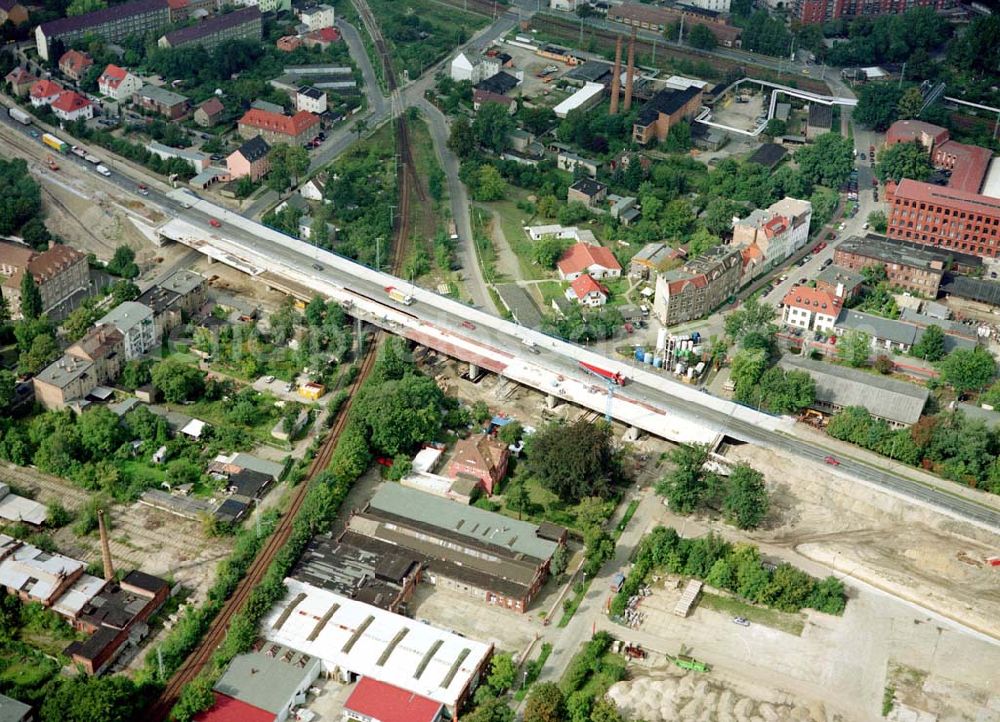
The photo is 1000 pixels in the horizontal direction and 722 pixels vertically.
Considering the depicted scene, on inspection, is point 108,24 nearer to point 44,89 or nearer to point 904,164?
point 44,89

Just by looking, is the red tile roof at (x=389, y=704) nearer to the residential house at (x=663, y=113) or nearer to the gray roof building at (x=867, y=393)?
the gray roof building at (x=867, y=393)

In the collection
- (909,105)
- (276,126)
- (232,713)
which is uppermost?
(909,105)

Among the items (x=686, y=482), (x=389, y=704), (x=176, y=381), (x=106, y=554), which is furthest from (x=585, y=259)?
(x=389, y=704)

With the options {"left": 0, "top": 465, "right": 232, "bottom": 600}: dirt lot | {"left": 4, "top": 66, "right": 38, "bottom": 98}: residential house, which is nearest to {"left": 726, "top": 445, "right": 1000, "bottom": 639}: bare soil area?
{"left": 0, "top": 465, "right": 232, "bottom": 600}: dirt lot

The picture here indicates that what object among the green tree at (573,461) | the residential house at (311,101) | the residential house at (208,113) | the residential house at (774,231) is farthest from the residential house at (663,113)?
the green tree at (573,461)

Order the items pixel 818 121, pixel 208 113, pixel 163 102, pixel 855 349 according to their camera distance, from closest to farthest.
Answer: pixel 855 349 → pixel 208 113 → pixel 163 102 → pixel 818 121

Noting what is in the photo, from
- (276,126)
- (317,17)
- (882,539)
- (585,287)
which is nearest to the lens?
(882,539)
